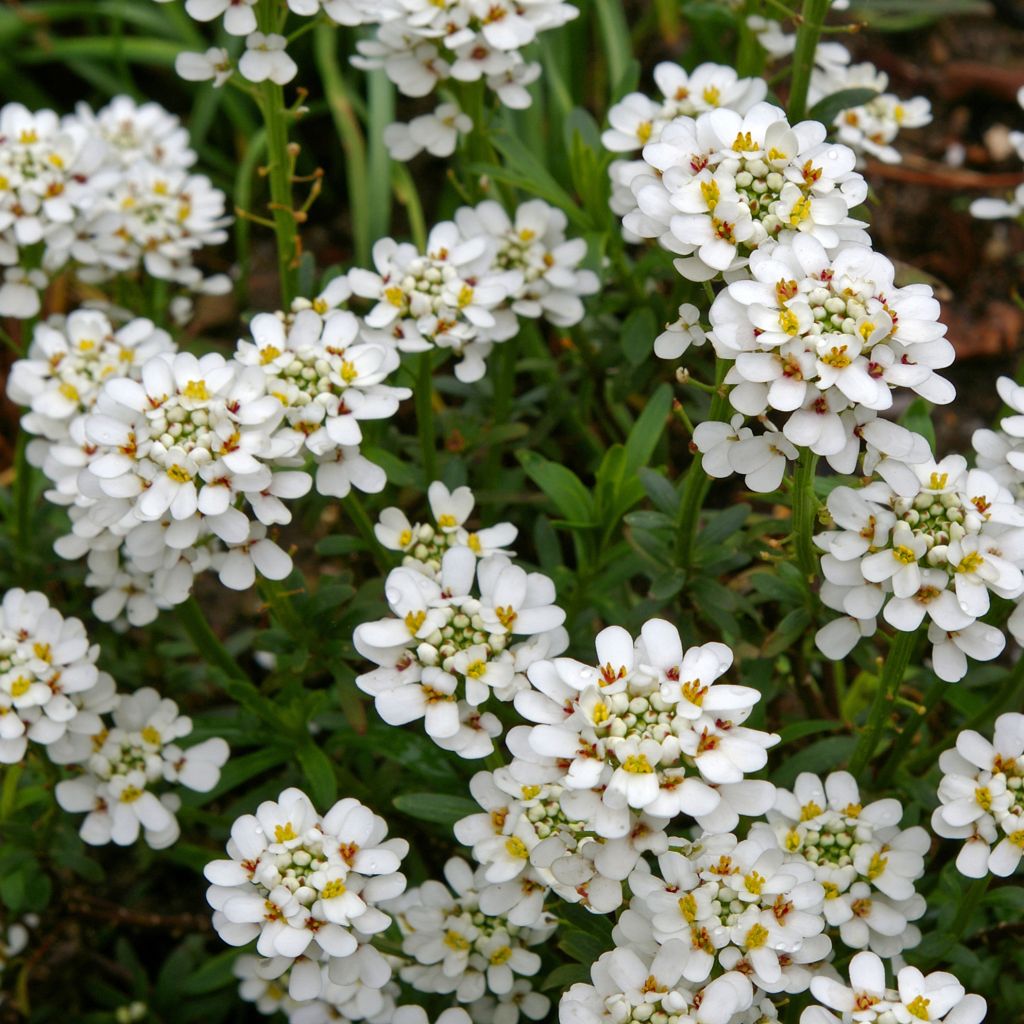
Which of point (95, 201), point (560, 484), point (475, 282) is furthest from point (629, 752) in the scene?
point (95, 201)

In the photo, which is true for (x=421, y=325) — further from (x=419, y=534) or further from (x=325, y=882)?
(x=325, y=882)

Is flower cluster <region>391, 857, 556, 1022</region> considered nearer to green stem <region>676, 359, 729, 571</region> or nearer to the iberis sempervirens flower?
green stem <region>676, 359, 729, 571</region>

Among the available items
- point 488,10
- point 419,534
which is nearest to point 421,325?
point 419,534

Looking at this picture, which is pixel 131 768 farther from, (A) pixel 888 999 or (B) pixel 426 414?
(A) pixel 888 999

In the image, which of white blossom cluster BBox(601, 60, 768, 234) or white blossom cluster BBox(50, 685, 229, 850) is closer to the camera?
white blossom cluster BBox(50, 685, 229, 850)

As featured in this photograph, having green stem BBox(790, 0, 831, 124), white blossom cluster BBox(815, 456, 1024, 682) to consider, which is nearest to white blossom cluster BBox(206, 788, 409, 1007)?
white blossom cluster BBox(815, 456, 1024, 682)

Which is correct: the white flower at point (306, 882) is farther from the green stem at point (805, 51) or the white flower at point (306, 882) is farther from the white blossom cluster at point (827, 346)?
the green stem at point (805, 51)
